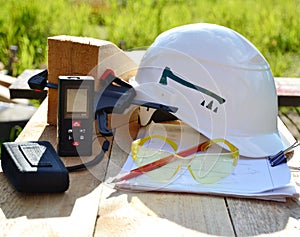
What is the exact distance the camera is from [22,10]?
455 cm

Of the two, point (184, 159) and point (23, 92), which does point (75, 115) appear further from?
point (23, 92)

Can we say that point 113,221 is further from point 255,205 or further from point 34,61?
point 34,61

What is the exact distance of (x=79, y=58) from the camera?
179cm

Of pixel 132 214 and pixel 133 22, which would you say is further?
pixel 133 22

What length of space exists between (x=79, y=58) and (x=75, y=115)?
0.24 metres

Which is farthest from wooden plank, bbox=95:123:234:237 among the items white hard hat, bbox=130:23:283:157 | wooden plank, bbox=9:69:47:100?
wooden plank, bbox=9:69:47:100

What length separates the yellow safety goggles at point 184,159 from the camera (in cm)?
152

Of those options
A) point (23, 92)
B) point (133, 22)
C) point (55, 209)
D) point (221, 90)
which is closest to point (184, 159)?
point (221, 90)

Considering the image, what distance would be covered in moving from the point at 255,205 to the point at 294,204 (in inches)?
3.5

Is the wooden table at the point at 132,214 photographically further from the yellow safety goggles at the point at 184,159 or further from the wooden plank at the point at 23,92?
the wooden plank at the point at 23,92

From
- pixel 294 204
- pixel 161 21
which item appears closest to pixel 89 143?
pixel 294 204

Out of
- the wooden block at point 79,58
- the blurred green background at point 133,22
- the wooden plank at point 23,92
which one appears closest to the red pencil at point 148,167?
the wooden block at point 79,58

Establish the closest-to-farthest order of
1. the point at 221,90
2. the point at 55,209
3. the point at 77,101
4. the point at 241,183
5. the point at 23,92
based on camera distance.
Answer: the point at 55,209, the point at 241,183, the point at 77,101, the point at 221,90, the point at 23,92

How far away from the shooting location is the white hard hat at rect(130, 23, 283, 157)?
5.69 feet
